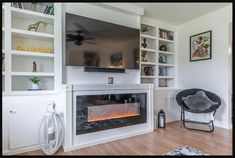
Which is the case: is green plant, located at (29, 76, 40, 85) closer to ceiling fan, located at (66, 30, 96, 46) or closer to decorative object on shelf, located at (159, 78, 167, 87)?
ceiling fan, located at (66, 30, 96, 46)

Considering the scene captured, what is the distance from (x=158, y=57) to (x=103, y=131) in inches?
81.1

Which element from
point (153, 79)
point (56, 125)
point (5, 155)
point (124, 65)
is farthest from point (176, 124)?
point (5, 155)

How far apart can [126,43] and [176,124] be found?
194cm

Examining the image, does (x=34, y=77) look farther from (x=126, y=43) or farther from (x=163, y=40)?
(x=163, y=40)

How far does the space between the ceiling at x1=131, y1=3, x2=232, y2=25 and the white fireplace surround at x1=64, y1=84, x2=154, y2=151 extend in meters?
1.44

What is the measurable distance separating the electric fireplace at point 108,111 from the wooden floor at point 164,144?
0.85 ft

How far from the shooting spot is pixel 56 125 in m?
2.09

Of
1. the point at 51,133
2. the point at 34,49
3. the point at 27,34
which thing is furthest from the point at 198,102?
the point at 27,34

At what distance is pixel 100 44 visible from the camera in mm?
2566

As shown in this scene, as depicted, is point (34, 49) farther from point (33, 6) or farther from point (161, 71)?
point (161, 71)

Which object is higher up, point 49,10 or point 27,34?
point 49,10

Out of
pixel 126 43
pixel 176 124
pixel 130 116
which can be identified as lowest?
pixel 176 124

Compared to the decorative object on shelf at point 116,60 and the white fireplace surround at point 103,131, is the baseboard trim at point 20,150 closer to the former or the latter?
the white fireplace surround at point 103,131

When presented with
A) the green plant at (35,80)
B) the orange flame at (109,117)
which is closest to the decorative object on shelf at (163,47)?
the orange flame at (109,117)
